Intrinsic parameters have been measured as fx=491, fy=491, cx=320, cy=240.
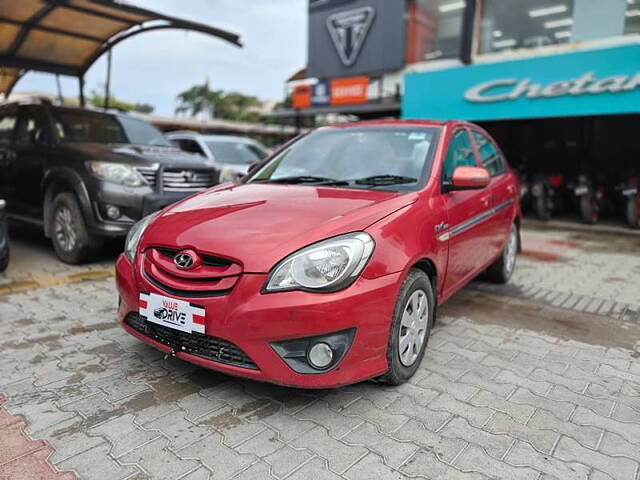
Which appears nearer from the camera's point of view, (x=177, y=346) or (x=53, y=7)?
(x=177, y=346)

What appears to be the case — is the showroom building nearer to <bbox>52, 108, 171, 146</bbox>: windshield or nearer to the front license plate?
<bbox>52, 108, 171, 146</bbox>: windshield

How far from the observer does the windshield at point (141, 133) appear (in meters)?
6.16

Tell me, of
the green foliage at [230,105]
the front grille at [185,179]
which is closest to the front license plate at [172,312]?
the front grille at [185,179]

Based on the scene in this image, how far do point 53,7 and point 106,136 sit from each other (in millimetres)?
1695

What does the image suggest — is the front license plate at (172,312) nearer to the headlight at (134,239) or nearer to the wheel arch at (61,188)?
the headlight at (134,239)

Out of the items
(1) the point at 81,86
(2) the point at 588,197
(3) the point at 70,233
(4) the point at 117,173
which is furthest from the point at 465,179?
(2) the point at 588,197

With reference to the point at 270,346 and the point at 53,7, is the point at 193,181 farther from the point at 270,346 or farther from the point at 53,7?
the point at 270,346

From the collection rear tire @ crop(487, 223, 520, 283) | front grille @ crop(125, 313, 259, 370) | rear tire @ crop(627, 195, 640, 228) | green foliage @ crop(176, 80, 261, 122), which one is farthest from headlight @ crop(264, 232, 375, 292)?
green foliage @ crop(176, 80, 261, 122)

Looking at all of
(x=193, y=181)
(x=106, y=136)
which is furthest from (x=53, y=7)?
(x=193, y=181)

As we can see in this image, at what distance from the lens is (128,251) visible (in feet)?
9.55

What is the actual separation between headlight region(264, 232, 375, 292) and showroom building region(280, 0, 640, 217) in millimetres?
8597

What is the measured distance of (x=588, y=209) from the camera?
10031 mm

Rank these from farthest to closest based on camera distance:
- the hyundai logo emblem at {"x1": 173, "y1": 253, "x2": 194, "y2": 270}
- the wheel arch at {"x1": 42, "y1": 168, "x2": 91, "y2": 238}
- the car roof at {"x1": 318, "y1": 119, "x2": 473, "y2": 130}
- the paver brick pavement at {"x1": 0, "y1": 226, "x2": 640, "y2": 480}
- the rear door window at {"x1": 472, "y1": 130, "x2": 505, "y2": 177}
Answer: the wheel arch at {"x1": 42, "y1": 168, "x2": 91, "y2": 238} → the rear door window at {"x1": 472, "y1": 130, "x2": 505, "y2": 177} → the car roof at {"x1": 318, "y1": 119, "x2": 473, "y2": 130} → the hyundai logo emblem at {"x1": 173, "y1": 253, "x2": 194, "y2": 270} → the paver brick pavement at {"x1": 0, "y1": 226, "x2": 640, "y2": 480}

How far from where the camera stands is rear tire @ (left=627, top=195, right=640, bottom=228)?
933cm
